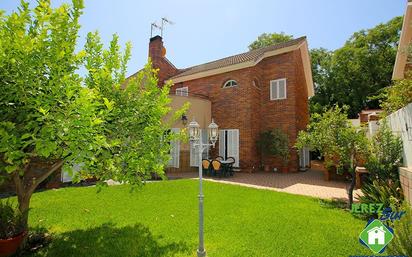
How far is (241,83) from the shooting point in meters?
16.0

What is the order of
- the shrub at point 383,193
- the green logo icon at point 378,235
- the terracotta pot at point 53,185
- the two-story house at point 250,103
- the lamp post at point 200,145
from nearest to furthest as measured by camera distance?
Answer: the green logo icon at point 378,235 < the lamp post at point 200,145 < the shrub at point 383,193 < the terracotta pot at point 53,185 < the two-story house at point 250,103

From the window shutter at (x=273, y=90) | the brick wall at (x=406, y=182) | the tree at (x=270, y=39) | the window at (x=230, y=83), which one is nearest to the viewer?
the brick wall at (x=406, y=182)

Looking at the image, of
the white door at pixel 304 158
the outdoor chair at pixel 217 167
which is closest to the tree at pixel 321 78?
the white door at pixel 304 158

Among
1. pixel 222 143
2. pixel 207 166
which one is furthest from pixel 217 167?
pixel 222 143

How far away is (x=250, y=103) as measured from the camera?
1574 cm

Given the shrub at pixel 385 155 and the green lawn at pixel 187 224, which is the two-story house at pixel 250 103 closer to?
the green lawn at pixel 187 224

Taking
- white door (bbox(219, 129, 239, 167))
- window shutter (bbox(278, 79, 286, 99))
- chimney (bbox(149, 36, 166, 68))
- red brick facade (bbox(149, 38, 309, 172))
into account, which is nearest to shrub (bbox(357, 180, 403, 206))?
red brick facade (bbox(149, 38, 309, 172))

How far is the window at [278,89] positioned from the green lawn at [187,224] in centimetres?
927

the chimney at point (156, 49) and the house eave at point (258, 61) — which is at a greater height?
the chimney at point (156, 49)

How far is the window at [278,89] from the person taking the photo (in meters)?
16.2

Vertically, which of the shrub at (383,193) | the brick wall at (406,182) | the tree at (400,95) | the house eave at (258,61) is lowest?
the shrub at (383,193)

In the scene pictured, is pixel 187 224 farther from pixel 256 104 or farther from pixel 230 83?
pixel 230 83

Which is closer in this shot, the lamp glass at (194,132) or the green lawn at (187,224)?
the green lawn at (187,224)

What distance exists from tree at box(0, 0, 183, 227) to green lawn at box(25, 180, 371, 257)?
44.4 inches
